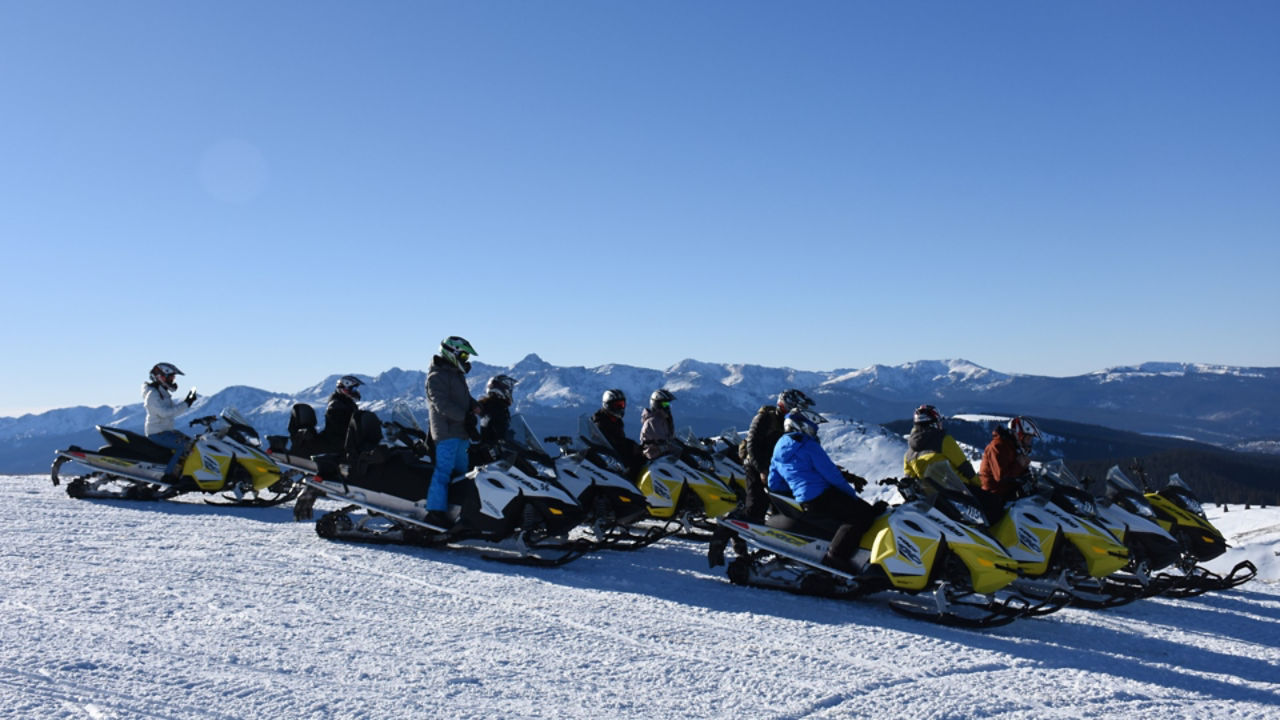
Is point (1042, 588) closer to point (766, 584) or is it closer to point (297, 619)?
point (766, 584)

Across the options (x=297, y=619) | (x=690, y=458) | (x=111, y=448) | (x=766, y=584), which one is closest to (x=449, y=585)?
(x=297, y=619)

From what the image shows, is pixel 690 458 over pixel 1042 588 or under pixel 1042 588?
over

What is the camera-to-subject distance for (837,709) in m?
4.41

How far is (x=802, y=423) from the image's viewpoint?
24.2ft

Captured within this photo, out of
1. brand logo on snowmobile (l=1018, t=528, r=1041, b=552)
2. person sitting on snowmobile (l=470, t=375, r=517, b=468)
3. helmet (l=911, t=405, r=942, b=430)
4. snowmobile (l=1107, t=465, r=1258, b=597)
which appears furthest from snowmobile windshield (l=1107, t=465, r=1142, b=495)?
person sitting on snowmobile (l=470, t=375, r=517, b=468)

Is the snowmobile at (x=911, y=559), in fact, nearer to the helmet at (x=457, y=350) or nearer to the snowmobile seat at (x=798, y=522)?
the snowmobile seat at (x=798, y=522)

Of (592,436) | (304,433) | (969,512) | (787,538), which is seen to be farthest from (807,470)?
(304,433)

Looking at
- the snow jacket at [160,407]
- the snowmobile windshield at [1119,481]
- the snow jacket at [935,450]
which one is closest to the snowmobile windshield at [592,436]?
the snow jacket at [935,450]

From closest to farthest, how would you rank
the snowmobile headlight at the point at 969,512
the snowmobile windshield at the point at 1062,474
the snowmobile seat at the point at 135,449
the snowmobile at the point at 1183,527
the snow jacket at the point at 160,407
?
the snowmobile headlight at the point at 969,512
the snowmobile windshield at the point at 1062,474
the snowmobile at the point at 1183,527
the snowmobile seat at the point at 135,449
the snow jacket at the point at 160,407

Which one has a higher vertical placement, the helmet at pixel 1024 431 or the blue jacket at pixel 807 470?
the helmet at pixel 1024 431

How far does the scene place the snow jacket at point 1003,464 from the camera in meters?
8.45

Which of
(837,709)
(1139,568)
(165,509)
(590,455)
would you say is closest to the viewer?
(837,709)

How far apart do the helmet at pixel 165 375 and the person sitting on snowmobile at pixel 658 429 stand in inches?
265

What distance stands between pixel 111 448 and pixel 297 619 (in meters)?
8.06
